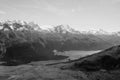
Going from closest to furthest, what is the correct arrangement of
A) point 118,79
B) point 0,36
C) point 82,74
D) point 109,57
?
1. point 118,79
2. point 82,74
3. point 109,57
4. point 0,36

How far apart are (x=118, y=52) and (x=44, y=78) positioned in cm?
2411

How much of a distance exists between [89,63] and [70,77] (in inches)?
390

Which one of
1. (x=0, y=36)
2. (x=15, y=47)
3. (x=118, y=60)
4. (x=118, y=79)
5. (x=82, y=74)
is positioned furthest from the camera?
(x=0, y=36)

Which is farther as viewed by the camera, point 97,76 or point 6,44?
point 6,44

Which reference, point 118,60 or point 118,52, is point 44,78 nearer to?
point 118,60

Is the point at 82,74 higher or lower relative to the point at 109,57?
lower

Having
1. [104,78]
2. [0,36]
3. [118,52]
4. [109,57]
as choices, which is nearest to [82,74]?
[104,78]

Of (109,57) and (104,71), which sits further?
(109,57)

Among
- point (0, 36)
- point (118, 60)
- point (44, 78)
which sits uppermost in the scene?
point (0, 36)

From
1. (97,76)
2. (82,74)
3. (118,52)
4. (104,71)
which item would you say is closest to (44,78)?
(82,74)

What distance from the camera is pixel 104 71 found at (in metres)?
34.1

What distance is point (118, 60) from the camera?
3681 centimetres

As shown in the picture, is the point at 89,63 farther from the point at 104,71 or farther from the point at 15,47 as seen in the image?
the point at 15,47

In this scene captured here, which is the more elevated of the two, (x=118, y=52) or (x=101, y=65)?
(x=118, y=52)
